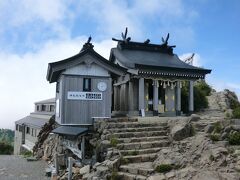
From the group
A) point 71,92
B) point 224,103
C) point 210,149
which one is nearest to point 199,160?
point 210,149

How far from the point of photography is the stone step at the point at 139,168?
1326 cm

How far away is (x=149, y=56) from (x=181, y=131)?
13.3 metres

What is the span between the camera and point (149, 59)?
2808cm

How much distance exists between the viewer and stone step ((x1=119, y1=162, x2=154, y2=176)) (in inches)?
522

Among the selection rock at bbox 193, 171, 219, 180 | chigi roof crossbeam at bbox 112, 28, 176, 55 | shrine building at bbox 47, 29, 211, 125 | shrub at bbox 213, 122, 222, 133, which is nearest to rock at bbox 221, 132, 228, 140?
shrub at bbox 213, 122, 222, 133

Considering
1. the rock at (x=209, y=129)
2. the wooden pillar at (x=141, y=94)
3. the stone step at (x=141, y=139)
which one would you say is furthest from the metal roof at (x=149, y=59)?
the rock at (x=209, y=129)

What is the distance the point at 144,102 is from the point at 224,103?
10.3 m

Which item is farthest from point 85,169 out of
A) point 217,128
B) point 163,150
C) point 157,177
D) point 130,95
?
point 130,95

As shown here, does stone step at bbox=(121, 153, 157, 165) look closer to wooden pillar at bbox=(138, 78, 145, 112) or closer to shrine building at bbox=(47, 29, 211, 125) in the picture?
shrine building at bbox=(47, 29, 211, 125)

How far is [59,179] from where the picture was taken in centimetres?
1658

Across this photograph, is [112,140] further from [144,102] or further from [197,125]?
[144,102]

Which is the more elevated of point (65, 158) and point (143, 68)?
point (143, 68)

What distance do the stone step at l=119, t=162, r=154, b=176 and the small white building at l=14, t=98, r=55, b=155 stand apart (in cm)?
2022

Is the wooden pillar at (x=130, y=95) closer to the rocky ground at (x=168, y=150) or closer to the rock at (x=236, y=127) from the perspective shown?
the rocky ground at (x=168, y=150)
